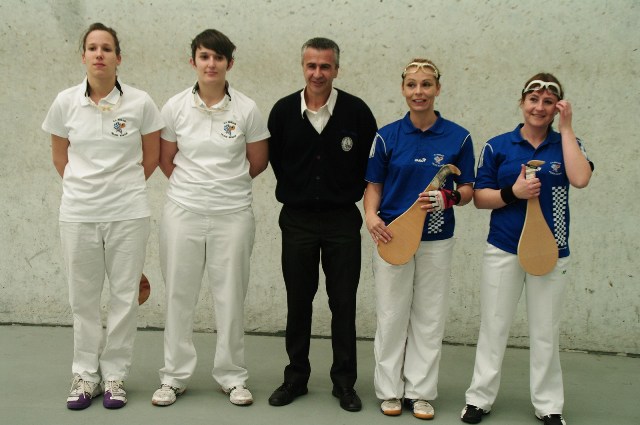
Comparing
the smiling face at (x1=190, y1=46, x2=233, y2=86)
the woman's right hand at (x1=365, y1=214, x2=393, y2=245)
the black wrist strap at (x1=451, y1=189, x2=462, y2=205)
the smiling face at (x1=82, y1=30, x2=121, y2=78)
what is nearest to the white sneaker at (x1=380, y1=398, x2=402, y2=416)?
the woman's right hand at (x1=365, y1=214, x2=393, y2=245)

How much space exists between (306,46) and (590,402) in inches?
84.9

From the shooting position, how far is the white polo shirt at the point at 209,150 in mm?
3053

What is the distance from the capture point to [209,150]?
10.0 feet

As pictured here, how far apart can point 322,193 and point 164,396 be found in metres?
1.16

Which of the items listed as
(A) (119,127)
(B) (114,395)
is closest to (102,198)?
(A) (119,127)

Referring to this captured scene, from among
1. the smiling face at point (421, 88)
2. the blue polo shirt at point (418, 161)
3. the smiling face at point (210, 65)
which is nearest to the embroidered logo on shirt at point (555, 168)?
the blue polo shirt at point (418, 161)

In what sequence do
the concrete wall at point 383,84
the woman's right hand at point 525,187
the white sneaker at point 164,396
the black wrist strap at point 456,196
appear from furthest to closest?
the concrete wall at point 383,84 < the white sneaker at point 164,396 < the black wrist strap at point 456,196 < the woman's right hand at point 525,187

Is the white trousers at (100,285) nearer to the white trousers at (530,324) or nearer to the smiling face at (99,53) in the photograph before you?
the smiling face at (99,53)

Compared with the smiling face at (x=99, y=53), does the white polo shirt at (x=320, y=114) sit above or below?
below

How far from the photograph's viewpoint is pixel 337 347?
10.5 ft

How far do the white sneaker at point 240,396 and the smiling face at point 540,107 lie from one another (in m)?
1.74

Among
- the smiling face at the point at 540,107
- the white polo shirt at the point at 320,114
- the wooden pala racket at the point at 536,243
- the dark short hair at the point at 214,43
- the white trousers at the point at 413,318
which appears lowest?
the white trousers at the point at 413,318

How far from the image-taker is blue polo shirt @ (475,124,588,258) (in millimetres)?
2891

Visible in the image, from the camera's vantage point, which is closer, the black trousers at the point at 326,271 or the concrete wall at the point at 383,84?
the black trousers at the point at 326,271
